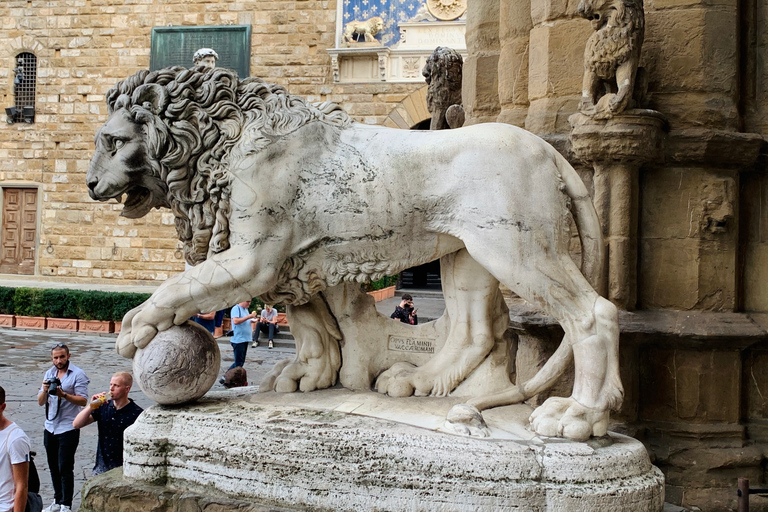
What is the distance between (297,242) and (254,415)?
75cm

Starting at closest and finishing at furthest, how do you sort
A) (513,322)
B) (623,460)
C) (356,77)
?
(623,460) → (513,322) → (356,77)

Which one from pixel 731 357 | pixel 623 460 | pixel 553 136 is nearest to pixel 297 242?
pixel 623 460

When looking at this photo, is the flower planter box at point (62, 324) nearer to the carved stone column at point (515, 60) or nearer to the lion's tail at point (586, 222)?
the carved stone column at point (515, 60)

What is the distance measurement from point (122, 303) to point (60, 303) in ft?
4.66

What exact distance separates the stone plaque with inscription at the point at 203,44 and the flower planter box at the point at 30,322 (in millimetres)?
7150

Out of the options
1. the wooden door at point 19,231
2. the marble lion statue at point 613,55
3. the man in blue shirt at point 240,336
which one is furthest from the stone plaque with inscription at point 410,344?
the wooden door at point 19,231

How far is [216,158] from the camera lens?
11.6ft

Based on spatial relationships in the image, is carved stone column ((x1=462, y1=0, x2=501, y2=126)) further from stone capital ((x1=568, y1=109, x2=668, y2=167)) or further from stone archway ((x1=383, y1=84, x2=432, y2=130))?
stone archway ((x1=383, y1=84, x2=432, y2=130))

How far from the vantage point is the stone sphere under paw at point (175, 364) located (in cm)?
344

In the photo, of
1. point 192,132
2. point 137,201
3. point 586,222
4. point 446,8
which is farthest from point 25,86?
point 586,222

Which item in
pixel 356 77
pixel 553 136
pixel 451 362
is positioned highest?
pixel 356 77

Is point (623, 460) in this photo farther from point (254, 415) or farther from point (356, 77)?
point (356, 77)

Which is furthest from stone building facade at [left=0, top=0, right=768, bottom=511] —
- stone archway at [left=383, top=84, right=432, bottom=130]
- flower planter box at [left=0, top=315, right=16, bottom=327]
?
stone archway at [left=383, top=84, right=432, bottom=130]

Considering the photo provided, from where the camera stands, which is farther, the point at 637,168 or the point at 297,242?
the point at 637,168
